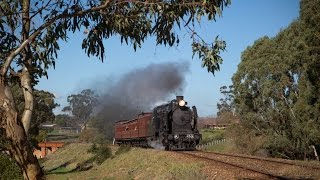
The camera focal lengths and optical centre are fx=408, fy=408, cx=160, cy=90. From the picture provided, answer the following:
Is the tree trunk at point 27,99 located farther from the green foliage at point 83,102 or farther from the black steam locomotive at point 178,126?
the green foliage at point 83,102

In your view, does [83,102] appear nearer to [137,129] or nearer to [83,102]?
[83,102]

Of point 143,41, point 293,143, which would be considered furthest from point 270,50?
point 143,41

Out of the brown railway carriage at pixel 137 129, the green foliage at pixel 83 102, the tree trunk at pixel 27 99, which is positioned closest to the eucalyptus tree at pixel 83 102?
the green foliage at pixel 83 102

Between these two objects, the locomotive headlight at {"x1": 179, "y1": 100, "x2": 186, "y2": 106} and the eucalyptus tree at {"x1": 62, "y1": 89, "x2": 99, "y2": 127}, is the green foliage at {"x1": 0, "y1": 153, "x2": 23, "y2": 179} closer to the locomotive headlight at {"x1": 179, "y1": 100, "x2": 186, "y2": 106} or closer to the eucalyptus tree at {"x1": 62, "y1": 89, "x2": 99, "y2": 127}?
the locomotive headlight at {"x1": 179, "y1": 100, "x2": 186, "y2": 106}

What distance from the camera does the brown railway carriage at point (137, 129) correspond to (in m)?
33.3

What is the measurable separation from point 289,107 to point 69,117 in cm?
13752

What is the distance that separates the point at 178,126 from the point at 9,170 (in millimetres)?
14199

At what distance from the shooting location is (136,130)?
124 ft

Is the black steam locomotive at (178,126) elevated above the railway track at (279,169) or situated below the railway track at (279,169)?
above

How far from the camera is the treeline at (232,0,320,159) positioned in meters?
32.4

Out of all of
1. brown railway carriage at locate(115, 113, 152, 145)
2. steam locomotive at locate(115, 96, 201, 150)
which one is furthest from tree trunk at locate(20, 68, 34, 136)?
brown railway carriage at locate(115, 113, 152, 145)

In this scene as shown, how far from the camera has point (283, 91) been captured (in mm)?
43125

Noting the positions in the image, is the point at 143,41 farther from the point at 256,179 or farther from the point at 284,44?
the point at 284,44

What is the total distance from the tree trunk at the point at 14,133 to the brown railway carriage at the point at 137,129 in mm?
23603
